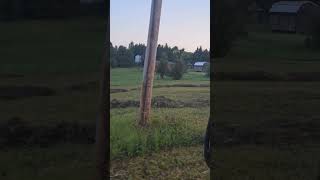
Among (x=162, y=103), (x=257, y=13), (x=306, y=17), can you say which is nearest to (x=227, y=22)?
(x=257, y=13)

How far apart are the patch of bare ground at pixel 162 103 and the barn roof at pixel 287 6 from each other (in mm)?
1006

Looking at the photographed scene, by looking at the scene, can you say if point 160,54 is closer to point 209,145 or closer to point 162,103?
point 162,103

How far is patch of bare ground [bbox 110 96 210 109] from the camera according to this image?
144 inches

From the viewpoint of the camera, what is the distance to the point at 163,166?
3658 mm

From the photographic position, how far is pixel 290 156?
10.6 ft

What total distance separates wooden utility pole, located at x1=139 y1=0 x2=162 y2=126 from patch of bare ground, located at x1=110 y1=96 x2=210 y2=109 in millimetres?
63

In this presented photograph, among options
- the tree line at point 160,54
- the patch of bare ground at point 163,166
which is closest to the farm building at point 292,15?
the tree line at point 160,54

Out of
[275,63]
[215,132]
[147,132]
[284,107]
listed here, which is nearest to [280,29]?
[275,63]

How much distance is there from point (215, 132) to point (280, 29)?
806 mm

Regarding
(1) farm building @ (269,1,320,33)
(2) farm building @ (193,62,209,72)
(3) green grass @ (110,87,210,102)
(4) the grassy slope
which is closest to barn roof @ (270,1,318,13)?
A: (1) farm building @ (269,1,320,33)

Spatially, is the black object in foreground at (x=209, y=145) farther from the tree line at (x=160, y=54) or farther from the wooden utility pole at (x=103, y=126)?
the wooden utility pole at (x=103, y=126)

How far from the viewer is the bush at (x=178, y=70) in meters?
3.85

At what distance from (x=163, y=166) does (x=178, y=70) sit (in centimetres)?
79

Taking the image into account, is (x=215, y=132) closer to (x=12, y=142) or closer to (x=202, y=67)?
(x=202, y=67)
